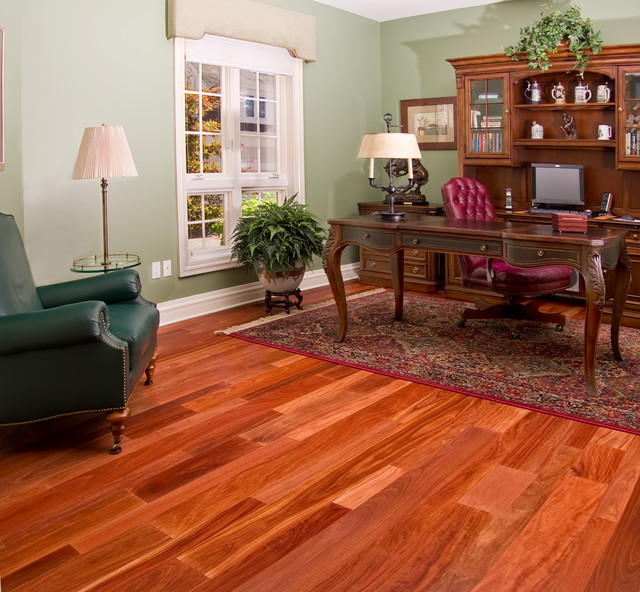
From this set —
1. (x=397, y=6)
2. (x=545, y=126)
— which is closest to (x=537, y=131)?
(x=545, y=126)

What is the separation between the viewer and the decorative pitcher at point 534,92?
5.31 metres

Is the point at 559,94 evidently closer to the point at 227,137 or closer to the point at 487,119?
the point at 487,119

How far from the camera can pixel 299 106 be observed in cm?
571

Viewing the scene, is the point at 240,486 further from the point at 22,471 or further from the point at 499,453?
the point at 499,453

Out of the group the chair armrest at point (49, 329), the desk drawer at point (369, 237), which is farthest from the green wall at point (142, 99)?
the desk drawer at point (369, 237)

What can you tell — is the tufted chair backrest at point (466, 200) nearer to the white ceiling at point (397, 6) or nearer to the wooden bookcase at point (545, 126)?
the wooden bookcase at point (545, 126)

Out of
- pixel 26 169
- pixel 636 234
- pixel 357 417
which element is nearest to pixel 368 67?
pixel 636 234

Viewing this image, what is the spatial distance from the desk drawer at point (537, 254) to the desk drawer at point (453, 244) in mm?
87

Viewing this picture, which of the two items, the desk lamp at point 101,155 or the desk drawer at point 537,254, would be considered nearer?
the desk drawer at point 537,254

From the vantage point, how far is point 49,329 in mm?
2627

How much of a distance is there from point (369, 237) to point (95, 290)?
1.63 meters

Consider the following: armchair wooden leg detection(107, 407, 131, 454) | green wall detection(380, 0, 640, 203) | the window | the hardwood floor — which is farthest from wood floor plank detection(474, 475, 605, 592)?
green wall detection(380, 0, 640, 203)

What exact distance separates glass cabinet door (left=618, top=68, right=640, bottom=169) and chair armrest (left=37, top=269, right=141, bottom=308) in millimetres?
3531

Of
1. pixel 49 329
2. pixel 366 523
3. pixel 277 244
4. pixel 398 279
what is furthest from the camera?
pixel 277 244
